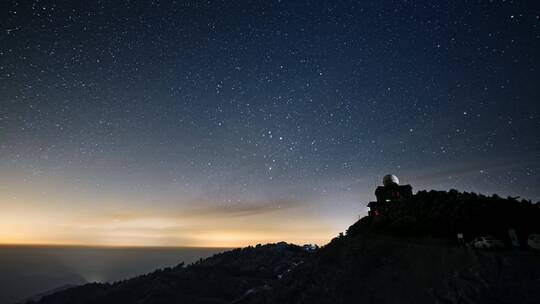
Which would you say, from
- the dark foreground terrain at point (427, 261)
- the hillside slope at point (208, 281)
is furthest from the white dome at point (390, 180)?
the hillside slope at point (208, 281)

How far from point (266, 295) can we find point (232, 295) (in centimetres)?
4513

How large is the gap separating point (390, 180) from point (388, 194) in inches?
117

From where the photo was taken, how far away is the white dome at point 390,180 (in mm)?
60034

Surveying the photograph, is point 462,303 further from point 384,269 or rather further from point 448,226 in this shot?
point 448,226

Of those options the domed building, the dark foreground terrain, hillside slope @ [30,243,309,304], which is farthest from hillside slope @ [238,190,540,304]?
hillside slope @ [30,243,309,304]

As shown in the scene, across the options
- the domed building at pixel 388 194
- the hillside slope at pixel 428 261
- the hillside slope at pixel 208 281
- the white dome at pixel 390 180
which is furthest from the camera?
the hillside slope at pixel 208 281

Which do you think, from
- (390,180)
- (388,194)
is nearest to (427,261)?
(388,194)

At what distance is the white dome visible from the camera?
60.0 meters

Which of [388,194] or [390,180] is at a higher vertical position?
[390,180]

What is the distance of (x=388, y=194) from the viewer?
194 feet

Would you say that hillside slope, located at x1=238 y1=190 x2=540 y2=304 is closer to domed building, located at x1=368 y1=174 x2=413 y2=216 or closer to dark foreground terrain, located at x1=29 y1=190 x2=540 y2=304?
dark foreground terrain, located at x1=29 y1=190 x2=540 y2=304

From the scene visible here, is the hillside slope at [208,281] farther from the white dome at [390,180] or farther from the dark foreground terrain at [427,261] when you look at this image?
the white dome at [390,180]

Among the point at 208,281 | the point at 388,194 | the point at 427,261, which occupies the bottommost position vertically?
the point at 208,281

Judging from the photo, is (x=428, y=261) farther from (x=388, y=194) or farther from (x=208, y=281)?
(x=208, y=281)
